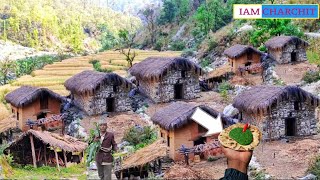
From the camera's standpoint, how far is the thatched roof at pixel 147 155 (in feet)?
55.0

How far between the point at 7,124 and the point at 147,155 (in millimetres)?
12274

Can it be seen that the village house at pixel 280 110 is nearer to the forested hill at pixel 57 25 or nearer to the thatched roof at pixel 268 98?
the thatched roof at pixel 268 98

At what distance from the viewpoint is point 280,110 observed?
2147 cm

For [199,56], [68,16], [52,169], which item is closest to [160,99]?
[52,169]

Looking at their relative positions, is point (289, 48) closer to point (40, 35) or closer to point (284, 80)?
point (284, 80)

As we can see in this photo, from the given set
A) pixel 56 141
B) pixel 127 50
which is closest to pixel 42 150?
pixel 56 141

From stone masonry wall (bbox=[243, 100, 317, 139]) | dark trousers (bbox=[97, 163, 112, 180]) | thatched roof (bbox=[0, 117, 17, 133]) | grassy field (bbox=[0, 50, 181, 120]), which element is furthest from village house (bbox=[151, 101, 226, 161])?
grassy field (bbox=[0, 50, 181, 120])

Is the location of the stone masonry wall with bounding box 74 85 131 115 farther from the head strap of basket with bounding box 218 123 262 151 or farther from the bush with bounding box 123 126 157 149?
the head strap of basket with bounding box 218 123 262 151

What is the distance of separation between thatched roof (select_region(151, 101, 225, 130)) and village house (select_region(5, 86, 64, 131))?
29.7 ft

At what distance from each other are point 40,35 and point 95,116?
275 feet

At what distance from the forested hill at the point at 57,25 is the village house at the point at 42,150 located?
63538 millimetres

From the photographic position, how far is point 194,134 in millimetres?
19906

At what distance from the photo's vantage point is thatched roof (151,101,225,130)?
19.3 metres

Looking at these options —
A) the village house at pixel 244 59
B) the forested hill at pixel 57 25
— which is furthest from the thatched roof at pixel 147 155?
the forested hill at pixel 57 25
